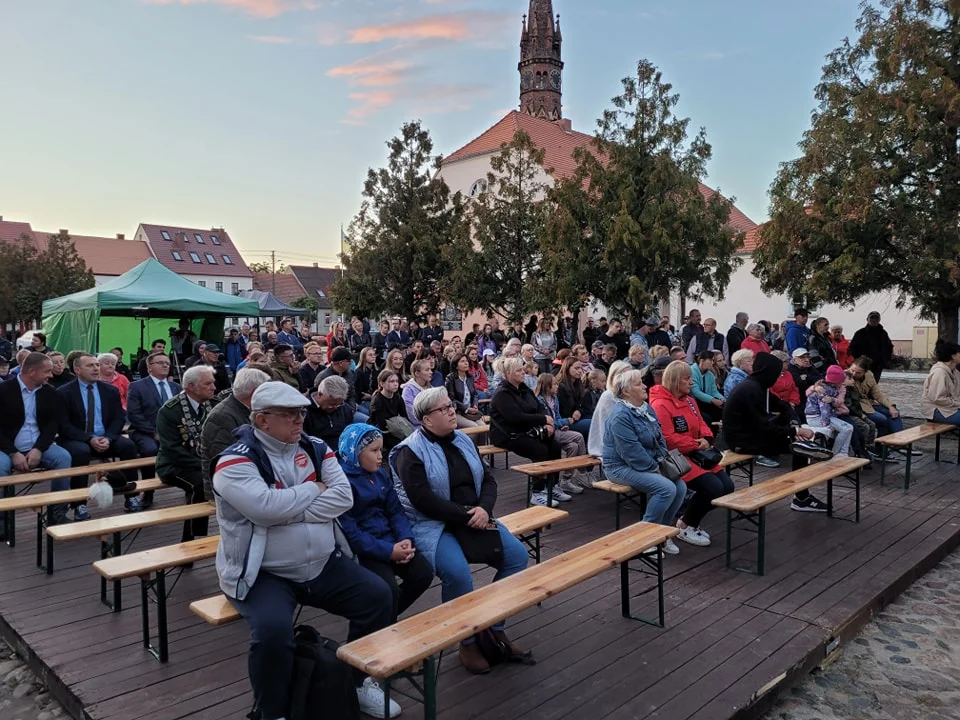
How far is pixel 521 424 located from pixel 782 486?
245 cm

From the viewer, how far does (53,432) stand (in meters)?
6.09

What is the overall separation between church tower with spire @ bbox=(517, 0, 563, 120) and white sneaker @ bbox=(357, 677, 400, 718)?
53.2 m

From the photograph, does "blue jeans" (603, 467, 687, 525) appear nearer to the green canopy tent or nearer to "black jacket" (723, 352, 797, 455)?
"black jacket" (723, 352, 797, 455)

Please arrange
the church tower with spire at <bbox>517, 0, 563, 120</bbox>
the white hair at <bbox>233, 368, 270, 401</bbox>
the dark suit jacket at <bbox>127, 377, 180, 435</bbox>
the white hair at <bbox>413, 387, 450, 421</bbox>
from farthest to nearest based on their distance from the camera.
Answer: the church tower with spire at <bbox>517, 0, 563, 120</bbox> < the dark suit jacket at <bbox>127, 377, 180, 435</bbox> < the white hair at <bbox>233, 368, 270, 401</bbox> < the white hair at <bbox>413, 387, 450, 421</bbox>

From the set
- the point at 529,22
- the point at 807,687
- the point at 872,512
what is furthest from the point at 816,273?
the point at 529,22

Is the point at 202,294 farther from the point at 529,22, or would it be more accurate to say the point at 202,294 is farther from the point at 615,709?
the point at 529,22

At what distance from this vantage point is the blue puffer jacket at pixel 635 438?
5199mm

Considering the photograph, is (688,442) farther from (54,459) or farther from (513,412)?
(54,459)

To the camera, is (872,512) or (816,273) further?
(816,273)

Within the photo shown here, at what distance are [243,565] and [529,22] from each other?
197ft

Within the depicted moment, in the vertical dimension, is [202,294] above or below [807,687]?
above

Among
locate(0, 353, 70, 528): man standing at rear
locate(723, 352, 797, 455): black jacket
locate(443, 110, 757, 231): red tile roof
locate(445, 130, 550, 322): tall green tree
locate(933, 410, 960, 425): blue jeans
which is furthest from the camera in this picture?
locate(443, 110, 757, 231): red tile roof

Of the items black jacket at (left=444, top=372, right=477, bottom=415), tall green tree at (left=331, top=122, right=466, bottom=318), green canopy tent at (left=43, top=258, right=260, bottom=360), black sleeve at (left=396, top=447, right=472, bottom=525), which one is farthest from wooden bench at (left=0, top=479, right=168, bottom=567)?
tall green tree at (left=331, top=122, right=466, bottom=318)

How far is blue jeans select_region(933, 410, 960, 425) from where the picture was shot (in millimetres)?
8508
